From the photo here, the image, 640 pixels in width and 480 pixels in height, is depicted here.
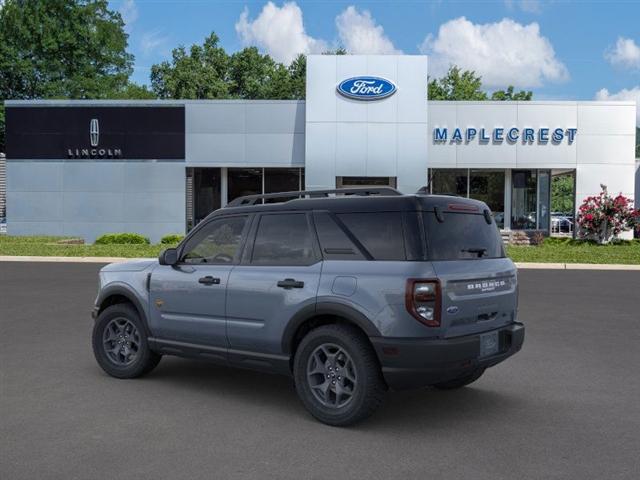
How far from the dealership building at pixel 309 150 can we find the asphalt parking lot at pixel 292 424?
19258 millimetres

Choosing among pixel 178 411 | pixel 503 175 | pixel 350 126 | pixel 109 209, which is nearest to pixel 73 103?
pixel 109 209


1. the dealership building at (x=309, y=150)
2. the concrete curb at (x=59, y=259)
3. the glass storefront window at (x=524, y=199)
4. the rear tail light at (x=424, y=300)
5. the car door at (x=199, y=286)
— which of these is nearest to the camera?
the rear tail light at (x=424, y=300)

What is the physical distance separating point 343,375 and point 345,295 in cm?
63

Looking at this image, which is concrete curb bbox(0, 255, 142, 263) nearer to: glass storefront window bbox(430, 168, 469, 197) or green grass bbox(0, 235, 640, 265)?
green grass bbox(0, 235, 640, 265)

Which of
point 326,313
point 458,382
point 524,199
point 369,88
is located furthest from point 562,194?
point 326,313

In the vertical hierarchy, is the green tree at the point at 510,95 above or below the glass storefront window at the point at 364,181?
above

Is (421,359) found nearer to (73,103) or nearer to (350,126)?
(350,126)

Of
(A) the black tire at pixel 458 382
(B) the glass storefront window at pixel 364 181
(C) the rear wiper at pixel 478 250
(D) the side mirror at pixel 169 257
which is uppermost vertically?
(B) the glass storefront window at pixel 364 181

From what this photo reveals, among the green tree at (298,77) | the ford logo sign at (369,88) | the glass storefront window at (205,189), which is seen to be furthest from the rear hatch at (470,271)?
the green tree at (298,77)

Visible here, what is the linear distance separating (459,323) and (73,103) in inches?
1064

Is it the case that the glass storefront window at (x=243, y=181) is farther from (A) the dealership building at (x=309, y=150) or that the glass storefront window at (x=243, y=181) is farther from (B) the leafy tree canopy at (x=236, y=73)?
(B) the leafy tree canopy at (x=236, y=73)

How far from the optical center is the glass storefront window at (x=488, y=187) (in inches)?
1120

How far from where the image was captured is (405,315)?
16.0 feet

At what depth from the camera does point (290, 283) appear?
5.47m
